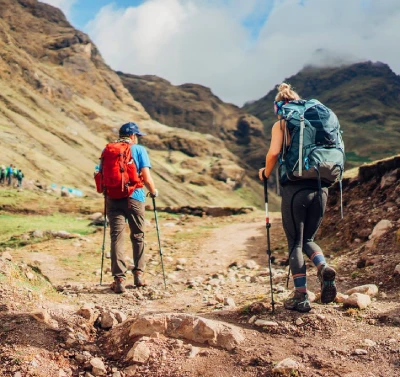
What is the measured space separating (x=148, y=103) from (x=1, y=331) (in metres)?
199

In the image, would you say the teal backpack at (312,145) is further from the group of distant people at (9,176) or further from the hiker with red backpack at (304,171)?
the group of distant people at (9,176)

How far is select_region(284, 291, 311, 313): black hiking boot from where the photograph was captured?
5.16 meters

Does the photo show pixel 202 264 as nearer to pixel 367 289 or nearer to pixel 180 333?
pixel 367 289

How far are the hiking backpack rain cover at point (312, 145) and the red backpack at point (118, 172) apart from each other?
3.24 m

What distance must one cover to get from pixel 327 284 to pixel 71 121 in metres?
104

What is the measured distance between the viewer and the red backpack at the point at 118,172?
7578mm

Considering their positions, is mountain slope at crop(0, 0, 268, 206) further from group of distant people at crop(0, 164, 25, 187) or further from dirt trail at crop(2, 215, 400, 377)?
dirt trail at crop(2, 215, 400, 377)

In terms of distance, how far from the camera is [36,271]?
7.34 meters

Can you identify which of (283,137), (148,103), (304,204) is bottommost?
(304,204)

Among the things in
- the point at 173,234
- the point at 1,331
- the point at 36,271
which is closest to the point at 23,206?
the point at 173,234

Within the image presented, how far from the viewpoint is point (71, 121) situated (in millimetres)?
102875

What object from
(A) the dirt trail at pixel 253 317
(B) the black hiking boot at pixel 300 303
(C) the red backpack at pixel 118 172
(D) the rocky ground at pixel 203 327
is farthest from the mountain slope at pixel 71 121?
(B) the black hiking boot at pixel 300 303

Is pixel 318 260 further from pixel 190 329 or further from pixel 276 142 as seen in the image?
pixel 190 329

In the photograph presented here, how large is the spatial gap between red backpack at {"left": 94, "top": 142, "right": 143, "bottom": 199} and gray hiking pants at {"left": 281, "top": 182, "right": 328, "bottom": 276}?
3.21 meters
